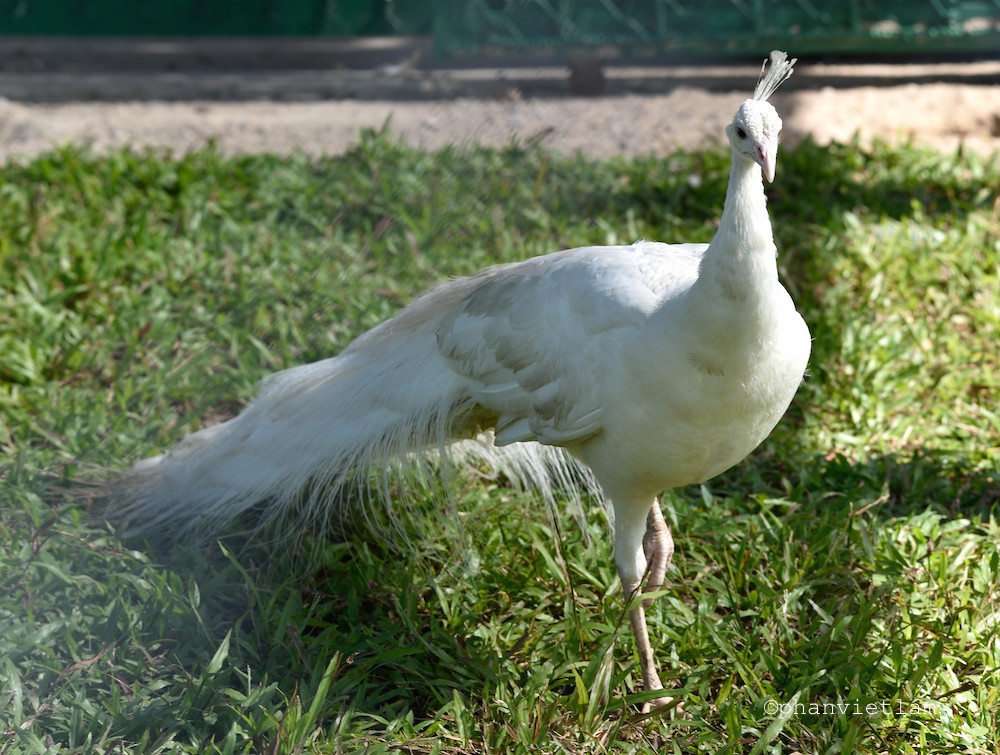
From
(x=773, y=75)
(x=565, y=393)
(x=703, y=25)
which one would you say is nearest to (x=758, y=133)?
(x=773, y=75)

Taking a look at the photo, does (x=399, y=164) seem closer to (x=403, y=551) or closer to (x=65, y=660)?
(x=403, y=551)

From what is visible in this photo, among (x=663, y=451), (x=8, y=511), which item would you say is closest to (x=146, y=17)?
(x=8, y=511)

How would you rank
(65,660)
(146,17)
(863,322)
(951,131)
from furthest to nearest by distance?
(146,17) < (951,131) < (863,322) < (65,660)

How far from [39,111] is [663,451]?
555cm

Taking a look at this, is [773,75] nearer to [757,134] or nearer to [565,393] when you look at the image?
[757,134]

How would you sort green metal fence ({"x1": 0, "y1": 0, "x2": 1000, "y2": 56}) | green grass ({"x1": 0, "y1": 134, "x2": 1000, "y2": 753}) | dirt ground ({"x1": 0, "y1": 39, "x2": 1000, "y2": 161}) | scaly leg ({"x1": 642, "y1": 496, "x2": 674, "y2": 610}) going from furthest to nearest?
green metal fence ({"x1": 0, "y1": 0, "x2": 1000, "y2": 56}), dirt ground ({"x1": 0, "y1": 39, "x2": 1000, "y2": 161}), scaly leg ({"x1": 642, "y1": 496, "x2": 674, "y2": 610}), green grass ({"x1": 0, "y1": 134, "x2": 1000, "y2": 753})

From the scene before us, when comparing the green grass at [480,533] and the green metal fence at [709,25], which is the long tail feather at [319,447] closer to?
the green grass at [480,533]

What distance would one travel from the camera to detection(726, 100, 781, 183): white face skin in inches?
77.5

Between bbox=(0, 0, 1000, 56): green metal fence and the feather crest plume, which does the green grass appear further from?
bbox=(0, 0, 1000, 56): green metal fence

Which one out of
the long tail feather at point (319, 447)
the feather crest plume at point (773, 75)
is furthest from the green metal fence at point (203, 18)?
the feather crest plume at point (773, 75)

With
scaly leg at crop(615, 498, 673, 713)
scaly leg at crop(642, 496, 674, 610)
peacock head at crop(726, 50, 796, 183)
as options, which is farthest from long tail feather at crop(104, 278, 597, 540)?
peacock head at crop(726, 50, 796, 183)

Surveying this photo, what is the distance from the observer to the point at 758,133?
198cm

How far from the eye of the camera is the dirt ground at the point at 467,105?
5840mm

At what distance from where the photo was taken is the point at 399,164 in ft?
16.8
